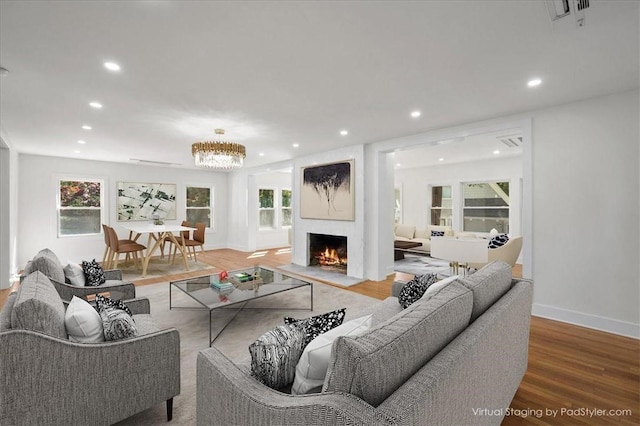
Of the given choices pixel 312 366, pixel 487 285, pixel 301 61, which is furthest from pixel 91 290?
pixel 487 285

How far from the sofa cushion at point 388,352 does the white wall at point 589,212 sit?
2.98 metres

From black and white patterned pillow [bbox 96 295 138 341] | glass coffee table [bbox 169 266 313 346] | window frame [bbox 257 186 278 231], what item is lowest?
glass coffee table [bbox 169 266 313 346]

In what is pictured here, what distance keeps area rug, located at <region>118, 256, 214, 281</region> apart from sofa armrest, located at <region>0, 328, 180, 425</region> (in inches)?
162

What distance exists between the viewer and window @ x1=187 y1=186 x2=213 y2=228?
27.4 feet

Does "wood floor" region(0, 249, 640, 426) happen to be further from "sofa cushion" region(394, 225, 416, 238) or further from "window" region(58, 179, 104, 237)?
"window" region(58, 179, 104, 237)

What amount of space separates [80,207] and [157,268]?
101 inches

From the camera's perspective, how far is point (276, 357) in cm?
118

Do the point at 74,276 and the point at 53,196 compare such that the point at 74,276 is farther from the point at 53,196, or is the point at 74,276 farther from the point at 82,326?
the point at 53,196

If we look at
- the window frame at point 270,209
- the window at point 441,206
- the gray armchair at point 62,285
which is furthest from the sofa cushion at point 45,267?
the window at point 441,206

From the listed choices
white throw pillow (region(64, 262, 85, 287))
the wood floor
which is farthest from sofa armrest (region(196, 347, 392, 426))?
white throw pillow (region(64, 262, 85, 287))

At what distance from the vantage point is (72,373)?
144 centimetres

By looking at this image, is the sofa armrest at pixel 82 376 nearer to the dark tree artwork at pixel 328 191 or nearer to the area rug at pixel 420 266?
the dark tree artwork at pixel 328 191

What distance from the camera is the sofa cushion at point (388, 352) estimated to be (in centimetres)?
87

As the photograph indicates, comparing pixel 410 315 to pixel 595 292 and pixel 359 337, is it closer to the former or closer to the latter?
pixel 359 337
